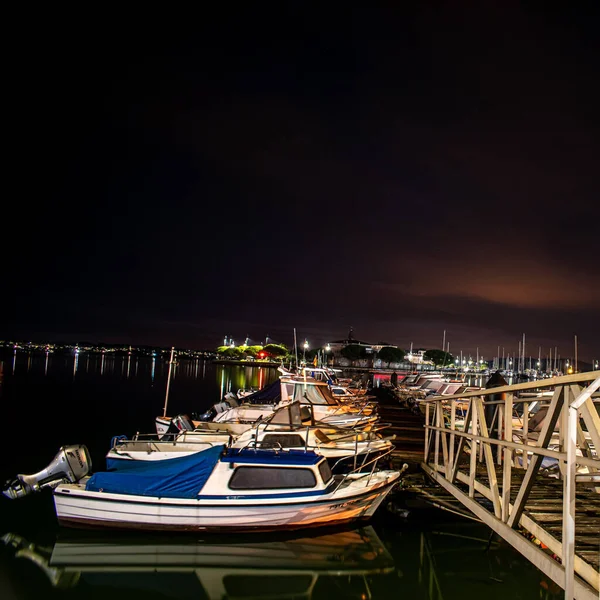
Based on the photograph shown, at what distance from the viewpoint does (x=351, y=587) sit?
1132 centimetres

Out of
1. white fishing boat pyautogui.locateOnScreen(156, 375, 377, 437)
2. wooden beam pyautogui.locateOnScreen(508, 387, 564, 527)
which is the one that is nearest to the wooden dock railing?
wooden beam pyautogui.locateOnScreen(508, 387, 564, 527)

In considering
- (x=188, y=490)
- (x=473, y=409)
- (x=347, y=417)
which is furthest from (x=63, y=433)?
(x=473, y=409)

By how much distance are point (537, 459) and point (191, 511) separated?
8983mm

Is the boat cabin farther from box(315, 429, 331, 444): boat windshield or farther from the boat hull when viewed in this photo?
box(315, 429, 331, 444): boat windshield

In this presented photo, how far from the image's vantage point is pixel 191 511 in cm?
1266

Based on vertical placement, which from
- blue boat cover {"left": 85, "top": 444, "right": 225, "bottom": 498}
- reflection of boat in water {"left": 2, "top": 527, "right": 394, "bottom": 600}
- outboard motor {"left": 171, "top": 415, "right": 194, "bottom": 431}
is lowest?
reflection of boat in water {"left": 2, "top": 527, "right": 394, "bottom": 600}

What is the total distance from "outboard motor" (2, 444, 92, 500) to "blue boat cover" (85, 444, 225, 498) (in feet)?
3.14

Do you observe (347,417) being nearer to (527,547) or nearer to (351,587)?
(351,587)

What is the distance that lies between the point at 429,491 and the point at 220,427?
8947mm

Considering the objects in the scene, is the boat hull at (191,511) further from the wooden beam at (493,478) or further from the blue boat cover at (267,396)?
the blue boat cover at (267,396)

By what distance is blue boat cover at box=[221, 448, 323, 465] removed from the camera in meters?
13.0

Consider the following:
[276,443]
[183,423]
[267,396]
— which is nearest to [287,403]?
[183,423]

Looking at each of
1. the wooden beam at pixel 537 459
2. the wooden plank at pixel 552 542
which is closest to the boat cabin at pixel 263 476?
the wooden plank at pixel 552 542

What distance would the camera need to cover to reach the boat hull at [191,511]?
1265cm
